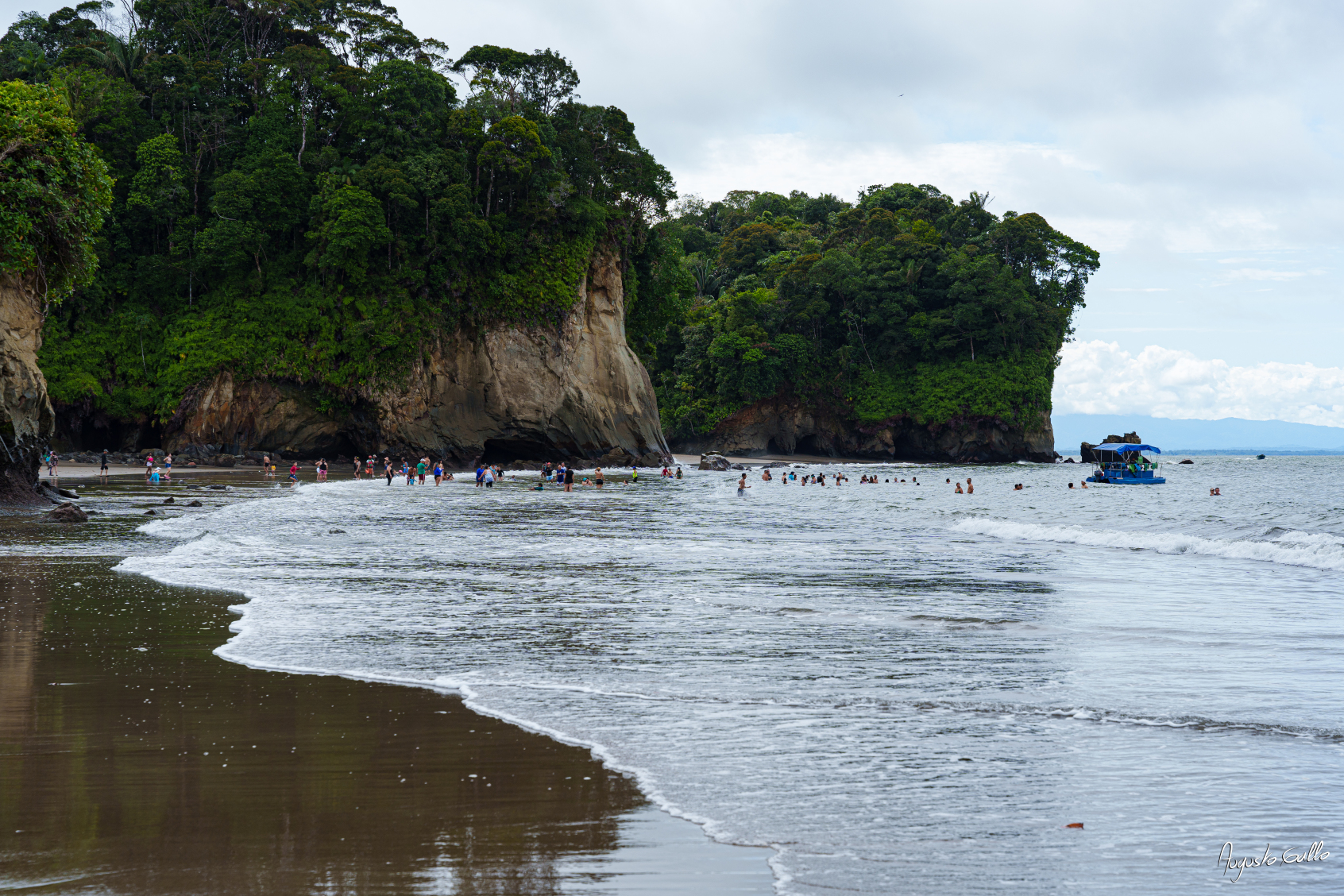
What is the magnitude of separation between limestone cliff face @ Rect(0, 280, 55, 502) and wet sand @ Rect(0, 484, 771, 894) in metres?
19.3

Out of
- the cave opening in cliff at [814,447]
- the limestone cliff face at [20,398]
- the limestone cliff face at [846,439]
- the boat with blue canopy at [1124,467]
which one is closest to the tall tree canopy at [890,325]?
the limestone cliff face at [846,439]

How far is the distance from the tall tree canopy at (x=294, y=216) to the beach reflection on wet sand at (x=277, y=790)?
48.4 m

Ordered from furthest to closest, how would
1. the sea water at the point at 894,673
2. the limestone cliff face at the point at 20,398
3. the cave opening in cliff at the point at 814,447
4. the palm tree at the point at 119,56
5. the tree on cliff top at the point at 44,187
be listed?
the cave opening in cliff at the point at 814,447 < the palm tree at the point at 119,56 < the limestone cliff face at the point at 20,398 < the tree on cliff top at the point at 44,187 < the sea water at the point at 894,673

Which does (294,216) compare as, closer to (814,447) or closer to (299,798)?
(814,447)

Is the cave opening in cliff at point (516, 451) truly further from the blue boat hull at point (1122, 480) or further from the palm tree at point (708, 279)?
the palm tree at point (708, 279)

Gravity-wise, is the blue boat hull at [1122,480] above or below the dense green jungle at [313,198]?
below

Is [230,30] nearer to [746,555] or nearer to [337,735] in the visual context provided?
[746,555]

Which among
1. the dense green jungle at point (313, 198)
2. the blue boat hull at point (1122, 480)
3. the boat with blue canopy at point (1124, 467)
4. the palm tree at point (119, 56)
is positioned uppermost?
the palm tree at point (119, 56)

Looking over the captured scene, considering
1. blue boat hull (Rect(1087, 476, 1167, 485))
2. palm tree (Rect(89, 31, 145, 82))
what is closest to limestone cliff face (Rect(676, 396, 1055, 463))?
blue boat hull (Rect(1087, 476, 1167, 485))

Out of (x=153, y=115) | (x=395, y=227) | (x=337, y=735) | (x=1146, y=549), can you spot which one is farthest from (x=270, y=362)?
(x=337, y=735)

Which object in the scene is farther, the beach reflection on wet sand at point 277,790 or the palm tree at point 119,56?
the palm tree at point 119,56

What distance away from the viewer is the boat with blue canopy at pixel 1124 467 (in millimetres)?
53500

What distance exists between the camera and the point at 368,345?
5375cm

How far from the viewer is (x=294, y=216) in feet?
177
